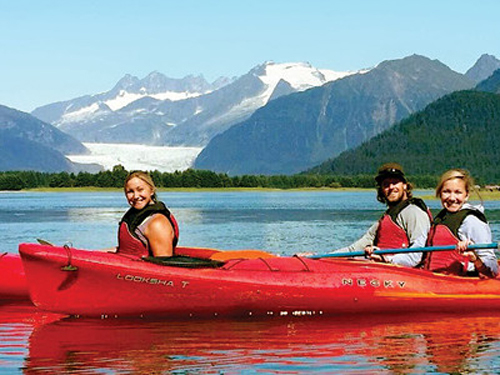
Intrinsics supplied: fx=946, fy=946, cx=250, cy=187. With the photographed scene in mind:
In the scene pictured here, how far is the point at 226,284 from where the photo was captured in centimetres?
1380

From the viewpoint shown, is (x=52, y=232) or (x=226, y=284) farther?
(x=52, y=232)

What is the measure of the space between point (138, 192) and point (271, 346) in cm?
283

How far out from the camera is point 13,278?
636 inches

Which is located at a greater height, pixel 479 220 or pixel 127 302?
pixel 479 220

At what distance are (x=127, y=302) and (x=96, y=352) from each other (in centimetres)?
192

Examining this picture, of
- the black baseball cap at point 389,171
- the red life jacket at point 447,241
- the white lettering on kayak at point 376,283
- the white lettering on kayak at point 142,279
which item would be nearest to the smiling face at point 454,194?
the red life jacket at point 447,241

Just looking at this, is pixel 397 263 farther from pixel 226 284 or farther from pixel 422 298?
pixel 226 284

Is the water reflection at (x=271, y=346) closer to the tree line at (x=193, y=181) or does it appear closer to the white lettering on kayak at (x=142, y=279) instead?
the white lettering on kayak at (x=142, y=279)

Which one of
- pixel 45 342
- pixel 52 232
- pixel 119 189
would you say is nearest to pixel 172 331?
pixel 45 342

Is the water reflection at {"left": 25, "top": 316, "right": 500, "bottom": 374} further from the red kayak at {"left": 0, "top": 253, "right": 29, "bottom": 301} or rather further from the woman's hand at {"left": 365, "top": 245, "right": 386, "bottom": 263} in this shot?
the red kayak at {"left": 0, "top": 253, "right": 29, "bottom": 301}

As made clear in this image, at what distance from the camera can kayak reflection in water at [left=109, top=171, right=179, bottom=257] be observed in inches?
516

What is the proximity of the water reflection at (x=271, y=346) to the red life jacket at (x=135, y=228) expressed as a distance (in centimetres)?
108

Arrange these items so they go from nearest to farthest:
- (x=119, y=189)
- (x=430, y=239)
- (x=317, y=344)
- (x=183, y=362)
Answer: (x=183, y=362)
(x=317, y=344)
(x=430, y=239)
(x=119, y=189)

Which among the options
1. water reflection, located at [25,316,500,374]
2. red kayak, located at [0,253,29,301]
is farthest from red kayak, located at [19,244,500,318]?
red kayak, located at [0,253,29,301]
